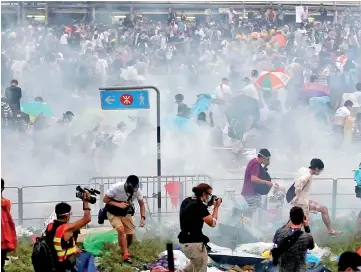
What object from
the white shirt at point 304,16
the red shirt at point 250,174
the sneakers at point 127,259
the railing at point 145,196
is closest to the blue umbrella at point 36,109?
the railing at point 145,196

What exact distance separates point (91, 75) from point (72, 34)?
11.9 ft

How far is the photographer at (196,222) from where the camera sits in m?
8.68

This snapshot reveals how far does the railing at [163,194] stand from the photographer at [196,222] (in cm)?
272

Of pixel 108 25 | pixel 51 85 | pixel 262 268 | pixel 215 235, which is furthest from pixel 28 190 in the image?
pixel 108 25

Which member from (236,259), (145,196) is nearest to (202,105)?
(145,196)

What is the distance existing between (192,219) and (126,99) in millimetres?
3146

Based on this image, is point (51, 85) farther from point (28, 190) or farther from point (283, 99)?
point (28, 190)

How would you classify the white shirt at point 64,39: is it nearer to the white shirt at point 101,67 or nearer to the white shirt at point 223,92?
the white shirt at point 101,67

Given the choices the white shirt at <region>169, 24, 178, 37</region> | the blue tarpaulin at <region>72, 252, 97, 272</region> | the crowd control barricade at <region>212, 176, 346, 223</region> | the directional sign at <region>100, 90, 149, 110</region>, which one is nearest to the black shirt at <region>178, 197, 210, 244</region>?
the blue tarpaulin at <region>72, 252, 97, 272</region>

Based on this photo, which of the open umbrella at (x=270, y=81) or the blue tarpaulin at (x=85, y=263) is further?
the open umbrella at (x=270, y=81)

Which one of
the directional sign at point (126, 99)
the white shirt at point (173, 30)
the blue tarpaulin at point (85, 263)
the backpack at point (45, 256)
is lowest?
the blue tarpaulin at point (85, 263)

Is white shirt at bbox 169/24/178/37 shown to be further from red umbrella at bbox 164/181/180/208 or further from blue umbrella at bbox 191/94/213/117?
red umbrella at bbox 164/181/180/208

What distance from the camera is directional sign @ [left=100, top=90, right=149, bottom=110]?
11.4 meters

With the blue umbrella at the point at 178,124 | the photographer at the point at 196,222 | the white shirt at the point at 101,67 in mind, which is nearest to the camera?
the photographer at the point at 196,222
